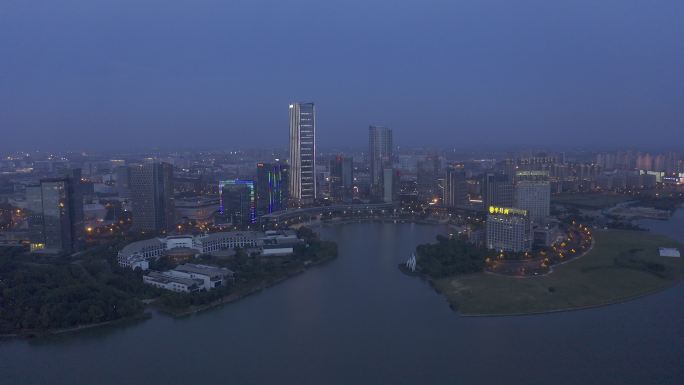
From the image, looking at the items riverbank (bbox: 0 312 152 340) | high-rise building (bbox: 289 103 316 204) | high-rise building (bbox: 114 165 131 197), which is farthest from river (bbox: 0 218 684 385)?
high-rise building (bbox: 114 165 131 197)

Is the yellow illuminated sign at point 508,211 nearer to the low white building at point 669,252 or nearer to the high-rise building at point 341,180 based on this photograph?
the low white building at point 669,252

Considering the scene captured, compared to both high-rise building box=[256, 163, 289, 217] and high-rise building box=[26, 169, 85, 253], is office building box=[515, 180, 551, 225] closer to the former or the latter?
high-rise building box=[256, 163, 289, 217]

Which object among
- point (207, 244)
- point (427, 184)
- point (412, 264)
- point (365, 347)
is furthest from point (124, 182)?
point (365, 347)

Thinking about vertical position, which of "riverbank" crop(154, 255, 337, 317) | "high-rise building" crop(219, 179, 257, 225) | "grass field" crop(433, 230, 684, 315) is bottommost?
"riverbank" crop(154, 255, 337, 317)

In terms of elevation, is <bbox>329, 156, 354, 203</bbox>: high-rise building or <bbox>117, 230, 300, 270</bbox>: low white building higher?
<bbox>329, 156, 354, 203</bbox>: high-rise building

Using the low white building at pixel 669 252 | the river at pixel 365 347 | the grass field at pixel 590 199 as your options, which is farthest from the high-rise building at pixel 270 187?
the grass field at pixel 590 199
